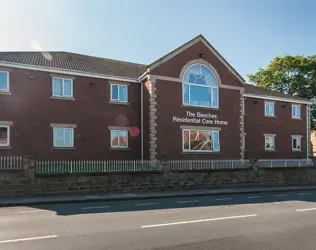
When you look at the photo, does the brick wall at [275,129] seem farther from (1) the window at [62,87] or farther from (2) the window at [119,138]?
(1) the window at [62,87]

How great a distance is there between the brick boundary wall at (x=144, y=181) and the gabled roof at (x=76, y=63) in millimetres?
7681

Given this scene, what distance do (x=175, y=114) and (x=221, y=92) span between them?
172 inches

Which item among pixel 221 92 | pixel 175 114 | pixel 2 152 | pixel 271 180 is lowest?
pixel 271 180

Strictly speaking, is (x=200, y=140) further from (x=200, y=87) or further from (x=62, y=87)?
(x=62, y=87)

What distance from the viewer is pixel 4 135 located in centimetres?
1894

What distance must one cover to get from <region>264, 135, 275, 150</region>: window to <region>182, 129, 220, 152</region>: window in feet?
22.5

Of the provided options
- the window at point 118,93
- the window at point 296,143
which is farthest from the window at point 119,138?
the window at point 296,143

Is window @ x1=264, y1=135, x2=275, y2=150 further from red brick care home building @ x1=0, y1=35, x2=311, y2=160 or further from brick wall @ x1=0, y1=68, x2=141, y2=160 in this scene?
brick wall @ x1=0, y1=68, x2=141, y2=160

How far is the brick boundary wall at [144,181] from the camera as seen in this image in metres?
14.9

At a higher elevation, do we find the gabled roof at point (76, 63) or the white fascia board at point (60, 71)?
the gabled roof at point (76, 63)

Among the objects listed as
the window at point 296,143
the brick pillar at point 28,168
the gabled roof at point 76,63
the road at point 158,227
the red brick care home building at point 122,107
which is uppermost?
the gabled roof at point 76,63

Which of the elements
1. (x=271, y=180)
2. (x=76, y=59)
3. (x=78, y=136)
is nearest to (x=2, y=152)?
(x=78, y=136)

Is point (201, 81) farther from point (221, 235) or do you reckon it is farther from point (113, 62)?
point (221, 235)

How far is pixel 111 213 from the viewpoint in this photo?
10.9 m
